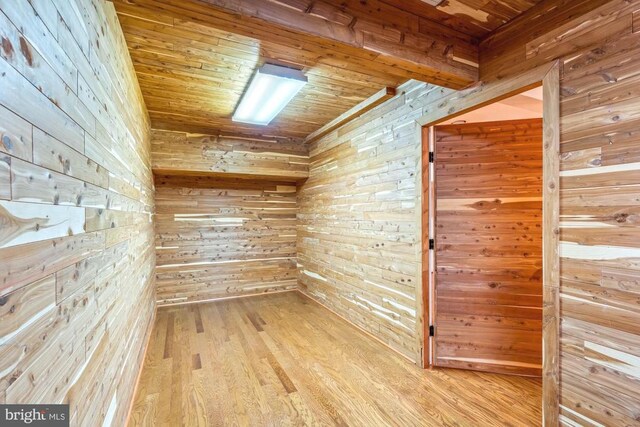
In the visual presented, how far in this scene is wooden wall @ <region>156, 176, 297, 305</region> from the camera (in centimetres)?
428

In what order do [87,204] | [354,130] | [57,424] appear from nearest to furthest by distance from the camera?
[57,424] < [87,204] < [354,130]

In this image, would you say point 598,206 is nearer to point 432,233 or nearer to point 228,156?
point 432,233

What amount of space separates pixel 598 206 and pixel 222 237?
4495mm

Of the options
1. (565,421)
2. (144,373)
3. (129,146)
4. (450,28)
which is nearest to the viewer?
(565,421)

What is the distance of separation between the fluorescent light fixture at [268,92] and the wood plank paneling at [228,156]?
0.89 metres

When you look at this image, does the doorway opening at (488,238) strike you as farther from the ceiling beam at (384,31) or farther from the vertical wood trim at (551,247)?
the vertical wood trim at (551,247)

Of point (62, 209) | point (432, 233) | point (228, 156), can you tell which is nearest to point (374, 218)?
point (432, 233)

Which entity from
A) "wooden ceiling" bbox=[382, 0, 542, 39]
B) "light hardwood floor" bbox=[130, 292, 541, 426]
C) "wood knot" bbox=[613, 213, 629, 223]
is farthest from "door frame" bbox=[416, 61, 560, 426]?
"light hardwood floor" bbox=[130, 292, 541, 426]

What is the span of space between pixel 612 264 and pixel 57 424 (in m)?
2.40

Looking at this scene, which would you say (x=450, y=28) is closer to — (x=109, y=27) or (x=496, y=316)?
(x=109, y=27)

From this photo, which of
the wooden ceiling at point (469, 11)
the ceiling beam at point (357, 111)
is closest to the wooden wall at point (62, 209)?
the wooden ceiling at point (469, 11)

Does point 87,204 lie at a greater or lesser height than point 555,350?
greater

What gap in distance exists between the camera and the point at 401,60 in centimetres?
174

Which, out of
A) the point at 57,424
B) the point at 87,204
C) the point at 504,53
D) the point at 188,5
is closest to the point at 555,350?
the point at 504,53
